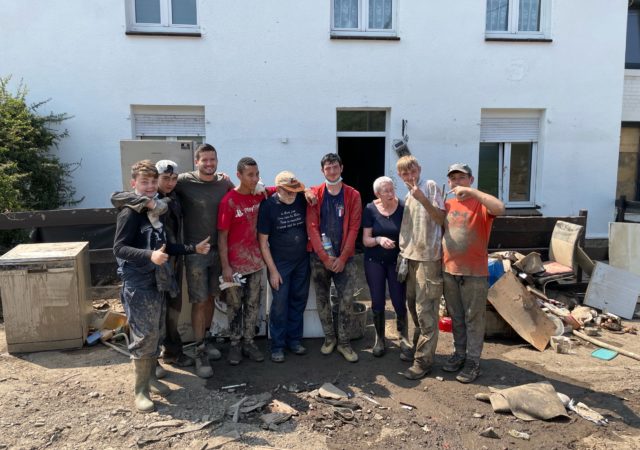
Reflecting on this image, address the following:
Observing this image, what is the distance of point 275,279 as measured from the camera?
4.30 metres

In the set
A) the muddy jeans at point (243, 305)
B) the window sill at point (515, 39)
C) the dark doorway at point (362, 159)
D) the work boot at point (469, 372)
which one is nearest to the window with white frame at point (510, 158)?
the window sill at point (515, 39)

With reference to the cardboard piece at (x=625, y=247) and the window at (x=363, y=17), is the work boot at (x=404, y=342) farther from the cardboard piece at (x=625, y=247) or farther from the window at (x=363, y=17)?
the window at (x=363, y=17)

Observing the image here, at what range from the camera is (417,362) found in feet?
13.5

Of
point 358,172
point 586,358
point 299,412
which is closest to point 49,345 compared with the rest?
point 299,412

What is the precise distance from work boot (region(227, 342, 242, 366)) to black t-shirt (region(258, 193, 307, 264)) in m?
0.90

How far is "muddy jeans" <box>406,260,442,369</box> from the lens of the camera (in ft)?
13.3

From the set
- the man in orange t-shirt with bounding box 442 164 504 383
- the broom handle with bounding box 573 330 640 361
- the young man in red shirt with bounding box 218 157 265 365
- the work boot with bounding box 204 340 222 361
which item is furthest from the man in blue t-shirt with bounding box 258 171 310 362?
the broom handle with bounding box 573 330 640 361

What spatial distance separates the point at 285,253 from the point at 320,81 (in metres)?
4.68

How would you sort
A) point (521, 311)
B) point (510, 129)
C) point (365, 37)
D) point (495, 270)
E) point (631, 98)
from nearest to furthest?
point (521, 311), point (495, 270), point (365, 37), point (510, 129), point (631, 98)

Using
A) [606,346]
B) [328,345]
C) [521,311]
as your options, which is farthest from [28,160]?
[606,346]

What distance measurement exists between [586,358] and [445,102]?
204 inches

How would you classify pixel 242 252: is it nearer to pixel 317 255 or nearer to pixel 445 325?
pixel 317 255

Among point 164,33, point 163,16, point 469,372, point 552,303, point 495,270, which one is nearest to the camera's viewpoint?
point 469,372

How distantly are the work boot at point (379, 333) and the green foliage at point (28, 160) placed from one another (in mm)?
5208
